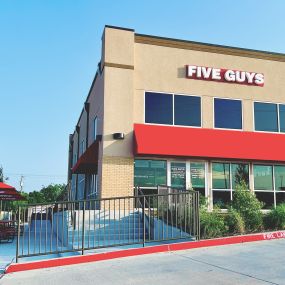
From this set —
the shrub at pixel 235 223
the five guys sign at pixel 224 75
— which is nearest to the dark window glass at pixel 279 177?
the five guys sign at pixel 224 75

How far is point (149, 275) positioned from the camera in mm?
7918

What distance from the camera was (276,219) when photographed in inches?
A: 543

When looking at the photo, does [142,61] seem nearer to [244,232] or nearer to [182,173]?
[182,173]

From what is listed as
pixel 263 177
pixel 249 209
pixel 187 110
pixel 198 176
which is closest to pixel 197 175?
pixel 198 176

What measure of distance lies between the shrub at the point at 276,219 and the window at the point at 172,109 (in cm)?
583

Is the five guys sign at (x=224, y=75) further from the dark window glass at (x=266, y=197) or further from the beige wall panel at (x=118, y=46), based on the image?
the dark window glass at (x=266, y=197)

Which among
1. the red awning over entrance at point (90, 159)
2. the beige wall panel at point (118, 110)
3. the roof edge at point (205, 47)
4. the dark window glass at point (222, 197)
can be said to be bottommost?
the dark window glass at point (222, 197)

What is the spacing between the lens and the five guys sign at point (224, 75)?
18812 mm

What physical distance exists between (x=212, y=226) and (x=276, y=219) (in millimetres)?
2940

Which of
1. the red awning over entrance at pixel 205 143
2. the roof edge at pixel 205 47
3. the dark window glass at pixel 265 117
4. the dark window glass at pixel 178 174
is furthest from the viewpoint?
the dark window glass at pixel 265 117

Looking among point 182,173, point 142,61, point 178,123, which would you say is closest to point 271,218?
point 182,173

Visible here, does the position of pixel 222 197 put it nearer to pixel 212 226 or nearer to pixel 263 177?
pixel 263 177

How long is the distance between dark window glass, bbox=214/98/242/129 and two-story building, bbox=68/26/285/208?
5cm

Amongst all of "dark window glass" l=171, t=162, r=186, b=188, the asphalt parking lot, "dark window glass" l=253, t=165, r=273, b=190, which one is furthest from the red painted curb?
"dark window glass" l=253, t=165, r=273, b=190
